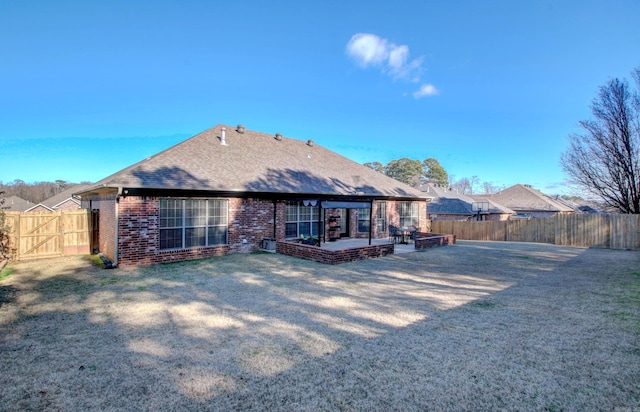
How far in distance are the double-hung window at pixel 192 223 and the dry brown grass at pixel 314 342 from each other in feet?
7.38

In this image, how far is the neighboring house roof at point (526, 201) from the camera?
3580 centimetres

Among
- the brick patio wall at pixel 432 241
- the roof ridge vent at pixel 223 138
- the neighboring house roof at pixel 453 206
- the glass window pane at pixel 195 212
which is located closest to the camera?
the glass window pane at pixel 195 212

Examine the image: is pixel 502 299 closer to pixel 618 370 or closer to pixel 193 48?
pixel 618 370

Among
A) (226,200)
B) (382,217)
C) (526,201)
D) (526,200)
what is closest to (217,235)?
(226,200)

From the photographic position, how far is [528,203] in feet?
122

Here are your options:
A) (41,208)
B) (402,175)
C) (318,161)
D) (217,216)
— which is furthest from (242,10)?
(402,175)

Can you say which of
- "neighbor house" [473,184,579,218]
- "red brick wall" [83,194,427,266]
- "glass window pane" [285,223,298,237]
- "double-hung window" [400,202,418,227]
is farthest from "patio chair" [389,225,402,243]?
"neighbor house" [473,184,579,218]

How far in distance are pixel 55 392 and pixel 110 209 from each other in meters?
8.78

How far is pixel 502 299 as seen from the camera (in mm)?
6879

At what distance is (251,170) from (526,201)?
1430 inches

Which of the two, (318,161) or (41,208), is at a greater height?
(318,161)

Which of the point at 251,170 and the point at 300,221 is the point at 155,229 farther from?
the point at 300,221

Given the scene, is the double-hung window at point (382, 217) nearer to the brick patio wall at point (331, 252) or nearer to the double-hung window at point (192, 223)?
the brick patio wall at point (331, 252)

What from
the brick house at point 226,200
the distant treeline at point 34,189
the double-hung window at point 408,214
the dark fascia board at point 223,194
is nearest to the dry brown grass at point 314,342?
the brick house at point 226,200
